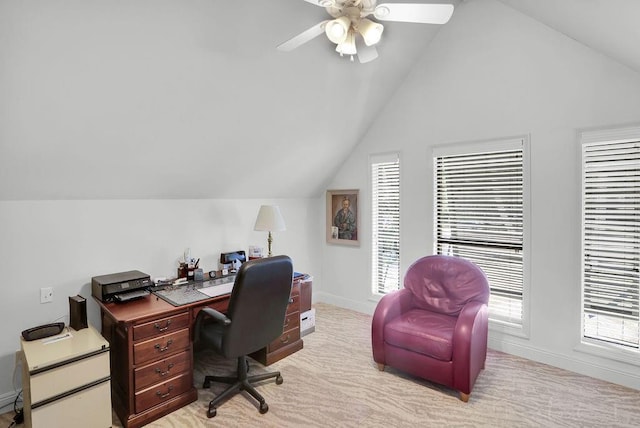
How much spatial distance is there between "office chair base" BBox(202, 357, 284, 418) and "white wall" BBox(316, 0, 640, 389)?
2.15 metres

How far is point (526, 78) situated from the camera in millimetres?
3131

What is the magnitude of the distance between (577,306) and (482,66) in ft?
7.81

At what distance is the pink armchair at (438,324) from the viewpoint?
100 inches

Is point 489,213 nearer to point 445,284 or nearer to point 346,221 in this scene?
point 445,284

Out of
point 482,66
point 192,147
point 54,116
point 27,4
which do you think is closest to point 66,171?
point 54,116

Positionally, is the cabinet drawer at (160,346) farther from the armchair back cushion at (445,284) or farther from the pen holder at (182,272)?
the armchair back cushion at (445,284)

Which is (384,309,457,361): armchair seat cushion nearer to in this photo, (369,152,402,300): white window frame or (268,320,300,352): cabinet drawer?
(268,320,300,352): cabinet drawer

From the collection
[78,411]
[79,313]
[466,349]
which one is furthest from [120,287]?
[466,349]

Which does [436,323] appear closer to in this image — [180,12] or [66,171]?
[180,12]

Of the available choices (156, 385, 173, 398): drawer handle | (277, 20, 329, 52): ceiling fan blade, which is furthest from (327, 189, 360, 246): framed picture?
(156, 385, 173, 398): drawer handle

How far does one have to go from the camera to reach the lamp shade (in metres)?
3.54

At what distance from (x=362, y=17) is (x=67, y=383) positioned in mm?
2768

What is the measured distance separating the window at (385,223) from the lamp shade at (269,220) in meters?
1.33

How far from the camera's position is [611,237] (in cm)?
280
